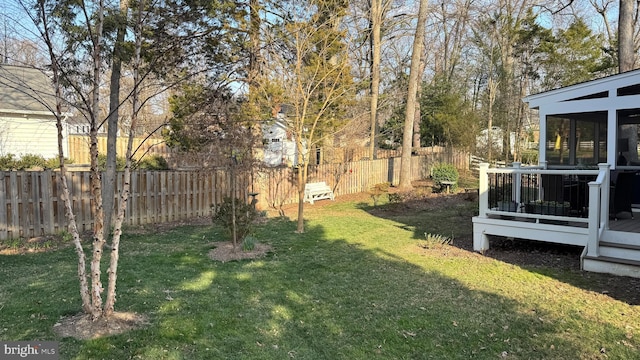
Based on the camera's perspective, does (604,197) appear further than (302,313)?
Yes

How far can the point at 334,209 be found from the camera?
484 inches

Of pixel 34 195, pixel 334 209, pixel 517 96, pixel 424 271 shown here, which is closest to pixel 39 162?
pixel 34 195

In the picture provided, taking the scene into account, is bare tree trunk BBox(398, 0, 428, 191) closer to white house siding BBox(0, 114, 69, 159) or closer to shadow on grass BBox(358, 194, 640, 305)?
shadow on grass BBox(358, 194, 640, 305)

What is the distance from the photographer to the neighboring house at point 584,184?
5574mm

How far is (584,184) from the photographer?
255 inches

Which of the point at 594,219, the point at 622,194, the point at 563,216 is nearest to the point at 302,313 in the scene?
the point at 594,219

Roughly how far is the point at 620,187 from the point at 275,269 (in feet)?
19.3

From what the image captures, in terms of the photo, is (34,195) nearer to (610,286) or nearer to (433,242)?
(433,242)

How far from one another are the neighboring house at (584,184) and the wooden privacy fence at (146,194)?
5697 millimetres

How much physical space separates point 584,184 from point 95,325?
6.96 metres

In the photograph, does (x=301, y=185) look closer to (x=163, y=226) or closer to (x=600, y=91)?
(x=163, y=226)

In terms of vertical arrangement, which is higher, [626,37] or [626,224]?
[626,37]

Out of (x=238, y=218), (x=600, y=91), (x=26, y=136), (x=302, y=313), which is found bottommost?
(x=302, y=313)

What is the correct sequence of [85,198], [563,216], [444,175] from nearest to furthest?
1. [563,216]
2. [85,198]
3. [444,175]
